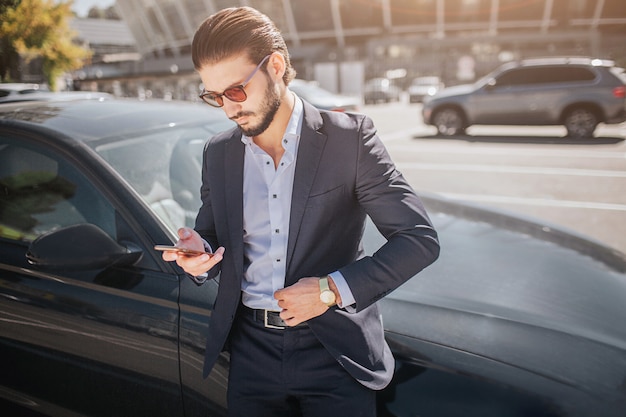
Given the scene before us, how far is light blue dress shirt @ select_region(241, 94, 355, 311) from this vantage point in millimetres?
1291

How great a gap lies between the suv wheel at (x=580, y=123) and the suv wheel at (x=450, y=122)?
2.45m

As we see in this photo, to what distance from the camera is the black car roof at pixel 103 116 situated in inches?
86.0

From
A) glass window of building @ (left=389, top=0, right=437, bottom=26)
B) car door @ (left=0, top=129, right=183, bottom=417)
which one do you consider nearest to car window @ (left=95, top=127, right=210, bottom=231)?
car door @ (left=0, top=129, right=183, bottom=417)

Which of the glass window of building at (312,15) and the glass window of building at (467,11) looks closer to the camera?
the glass window of building at (467,11)

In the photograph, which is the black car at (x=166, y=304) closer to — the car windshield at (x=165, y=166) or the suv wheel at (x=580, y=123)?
the car windshield at (x=165, y=166)

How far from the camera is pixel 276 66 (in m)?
1.28

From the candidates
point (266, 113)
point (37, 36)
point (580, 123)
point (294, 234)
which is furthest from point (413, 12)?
point (294, 234)

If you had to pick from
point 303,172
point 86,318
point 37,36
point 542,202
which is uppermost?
point 37,36

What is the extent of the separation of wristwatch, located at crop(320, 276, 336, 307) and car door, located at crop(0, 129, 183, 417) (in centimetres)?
71

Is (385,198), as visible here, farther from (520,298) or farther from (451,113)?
(451,113)

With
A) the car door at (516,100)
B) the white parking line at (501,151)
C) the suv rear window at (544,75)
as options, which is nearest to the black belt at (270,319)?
the white parking line at (501,151)

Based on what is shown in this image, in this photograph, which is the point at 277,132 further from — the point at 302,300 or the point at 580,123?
the point at 580,123

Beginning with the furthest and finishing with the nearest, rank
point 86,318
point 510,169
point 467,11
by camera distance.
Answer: point 467,11 < point 510,169 < point 86,318

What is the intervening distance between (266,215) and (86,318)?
0.93 metres
